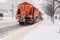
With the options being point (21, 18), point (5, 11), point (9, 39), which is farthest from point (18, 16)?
point (5, 11)

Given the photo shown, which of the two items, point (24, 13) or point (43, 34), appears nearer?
point (43, 34)

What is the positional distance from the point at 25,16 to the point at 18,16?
1.11m

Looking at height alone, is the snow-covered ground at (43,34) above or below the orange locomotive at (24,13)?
below

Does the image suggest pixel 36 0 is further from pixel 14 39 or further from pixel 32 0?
pixel 14 39

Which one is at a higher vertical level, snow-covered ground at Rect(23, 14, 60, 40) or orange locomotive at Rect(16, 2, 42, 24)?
orange locomotive at Rect(16, 2, 42, 24)

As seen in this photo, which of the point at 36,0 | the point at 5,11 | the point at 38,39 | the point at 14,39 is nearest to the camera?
the point at 38,39

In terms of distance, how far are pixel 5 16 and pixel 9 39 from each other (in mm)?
81998

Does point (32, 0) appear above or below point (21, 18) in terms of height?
above

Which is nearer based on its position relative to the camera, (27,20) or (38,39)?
(38,39)

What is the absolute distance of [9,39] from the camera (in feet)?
53.8

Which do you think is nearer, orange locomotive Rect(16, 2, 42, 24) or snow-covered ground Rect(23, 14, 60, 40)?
snow-covered ground Rect(23, 14, 60, 40)

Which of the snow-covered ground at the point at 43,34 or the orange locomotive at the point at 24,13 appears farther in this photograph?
the orange locomotive at the point at 24,13

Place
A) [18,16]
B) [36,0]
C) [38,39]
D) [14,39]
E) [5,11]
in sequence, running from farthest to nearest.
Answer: [5,11], [36,0], [18,16], [14,39], [38,39]

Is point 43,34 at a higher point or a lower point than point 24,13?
lower
